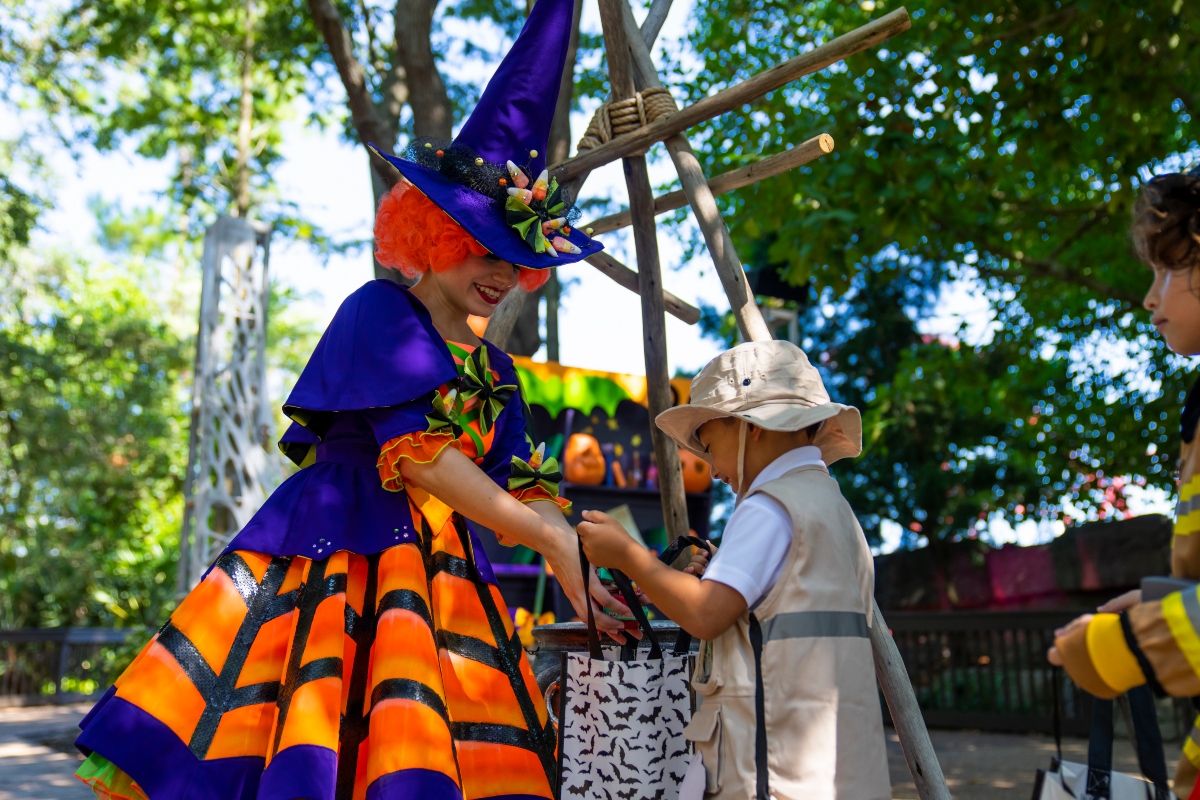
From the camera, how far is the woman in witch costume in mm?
1638

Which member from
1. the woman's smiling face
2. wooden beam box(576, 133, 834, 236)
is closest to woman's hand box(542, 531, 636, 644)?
the woman's smiling face

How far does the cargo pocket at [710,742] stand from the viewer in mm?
1609

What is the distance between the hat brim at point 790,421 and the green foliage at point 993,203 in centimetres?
398

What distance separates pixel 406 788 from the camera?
62.2 inches

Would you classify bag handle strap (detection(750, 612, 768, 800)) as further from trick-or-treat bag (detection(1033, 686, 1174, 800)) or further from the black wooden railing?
the black wooden railing

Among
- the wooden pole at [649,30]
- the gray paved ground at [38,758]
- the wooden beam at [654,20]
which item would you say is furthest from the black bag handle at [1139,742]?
the gray paved ground at [38,758]

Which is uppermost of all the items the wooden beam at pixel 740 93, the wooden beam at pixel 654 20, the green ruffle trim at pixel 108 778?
the wooden beam at pixel 654 20

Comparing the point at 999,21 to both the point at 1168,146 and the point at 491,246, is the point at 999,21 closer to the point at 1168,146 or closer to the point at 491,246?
the point at 1168,146

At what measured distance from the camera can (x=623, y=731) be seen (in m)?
1.78

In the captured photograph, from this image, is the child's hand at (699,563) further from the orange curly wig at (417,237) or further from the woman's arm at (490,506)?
the orange curly wig at (417,237)

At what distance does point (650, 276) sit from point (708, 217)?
396 mm

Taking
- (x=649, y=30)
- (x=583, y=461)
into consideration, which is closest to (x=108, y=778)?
(x=649, y=30)

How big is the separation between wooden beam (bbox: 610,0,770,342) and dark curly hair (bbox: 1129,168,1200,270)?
3.78ft

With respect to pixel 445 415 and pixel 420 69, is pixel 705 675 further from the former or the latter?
pixel 420 69
